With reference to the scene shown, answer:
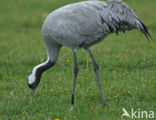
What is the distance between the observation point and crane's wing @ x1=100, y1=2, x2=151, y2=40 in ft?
19.9

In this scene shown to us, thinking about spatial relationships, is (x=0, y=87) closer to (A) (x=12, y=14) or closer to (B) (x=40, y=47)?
(B) (x=40, y=47)

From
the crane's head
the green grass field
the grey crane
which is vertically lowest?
the green grass field

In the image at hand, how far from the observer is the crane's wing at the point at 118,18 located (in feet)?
19.9

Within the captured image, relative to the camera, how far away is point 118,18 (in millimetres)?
6086

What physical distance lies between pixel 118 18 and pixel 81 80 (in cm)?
182

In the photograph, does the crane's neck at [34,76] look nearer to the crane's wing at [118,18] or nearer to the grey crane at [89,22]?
the grey crane at [89,22]

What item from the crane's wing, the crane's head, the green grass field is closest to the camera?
the green grass field

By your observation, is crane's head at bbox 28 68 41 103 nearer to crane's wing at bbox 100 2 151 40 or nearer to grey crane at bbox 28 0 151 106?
grey crane at bbox 28 0 151 106

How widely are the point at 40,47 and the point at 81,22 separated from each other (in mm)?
4413

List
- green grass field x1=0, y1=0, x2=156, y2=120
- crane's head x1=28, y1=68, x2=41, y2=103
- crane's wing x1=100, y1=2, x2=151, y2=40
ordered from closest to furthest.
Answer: green grass field x1=0, y1=0, x2=156, y2=120
crane's wing x1=100, y1=2, x2=151, y2=40
crane's head x1=28, y1=68, x2=41, y2=103

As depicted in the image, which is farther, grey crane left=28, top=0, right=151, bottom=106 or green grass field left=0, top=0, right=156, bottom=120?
grey crane left=28, top=0, right=151, bottom=106

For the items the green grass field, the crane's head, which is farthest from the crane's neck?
the green grass field

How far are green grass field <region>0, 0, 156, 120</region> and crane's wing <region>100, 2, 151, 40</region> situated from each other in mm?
1205

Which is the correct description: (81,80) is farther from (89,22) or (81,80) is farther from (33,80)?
(89,22)
